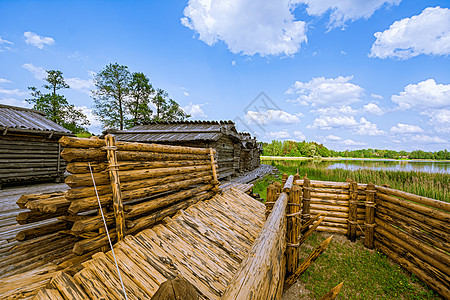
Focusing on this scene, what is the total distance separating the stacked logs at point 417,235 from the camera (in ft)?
12.7

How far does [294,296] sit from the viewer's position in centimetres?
407

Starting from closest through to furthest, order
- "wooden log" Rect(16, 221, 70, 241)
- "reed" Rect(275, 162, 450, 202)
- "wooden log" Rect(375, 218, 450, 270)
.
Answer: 1. "wooden log" Rect(16, 221, 70, 241)
2. "wooden log" Rect(375, 218, 450, 270)
3. "reed" Rect(275, 162, 450, 202)

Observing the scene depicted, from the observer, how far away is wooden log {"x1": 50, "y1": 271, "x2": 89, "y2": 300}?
1.92m

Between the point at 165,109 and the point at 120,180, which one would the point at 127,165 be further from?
the point at 165,109

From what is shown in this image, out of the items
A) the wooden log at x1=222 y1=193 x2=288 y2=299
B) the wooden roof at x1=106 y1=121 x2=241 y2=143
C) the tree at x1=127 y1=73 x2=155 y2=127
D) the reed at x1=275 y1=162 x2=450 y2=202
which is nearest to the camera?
the wooden log at x1=222 y1=193 x2=288 y2=299

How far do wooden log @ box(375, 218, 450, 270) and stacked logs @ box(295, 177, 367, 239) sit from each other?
2.08ft

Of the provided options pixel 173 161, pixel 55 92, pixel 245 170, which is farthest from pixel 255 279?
pixel 55 92

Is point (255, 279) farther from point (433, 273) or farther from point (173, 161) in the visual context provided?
point (433, 273)

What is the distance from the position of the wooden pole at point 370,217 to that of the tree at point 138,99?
2713cm

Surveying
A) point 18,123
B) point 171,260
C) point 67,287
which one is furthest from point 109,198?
point 18,123

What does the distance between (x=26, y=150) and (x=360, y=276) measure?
51.3 ft

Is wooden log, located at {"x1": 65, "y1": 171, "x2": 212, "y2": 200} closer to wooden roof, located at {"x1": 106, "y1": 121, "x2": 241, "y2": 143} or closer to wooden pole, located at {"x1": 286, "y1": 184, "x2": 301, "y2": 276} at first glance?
wooden pole, located at {"x1": 286, "y1": 184, "x2": 301, "y2": 276}

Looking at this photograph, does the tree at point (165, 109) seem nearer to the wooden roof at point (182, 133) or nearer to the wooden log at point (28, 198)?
the wooden roof at point (182, 133)

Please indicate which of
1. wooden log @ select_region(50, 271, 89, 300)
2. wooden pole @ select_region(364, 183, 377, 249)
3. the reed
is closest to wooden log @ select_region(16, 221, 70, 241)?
wooden log @ select_region(50, 271, 89, 300)
